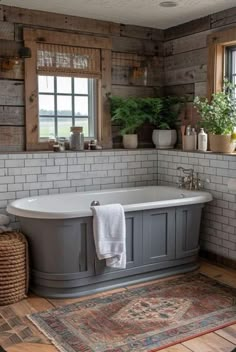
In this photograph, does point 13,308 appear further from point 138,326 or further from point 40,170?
point 40,170

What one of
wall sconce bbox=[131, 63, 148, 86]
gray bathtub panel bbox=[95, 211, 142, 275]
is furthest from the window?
gray bathtub panel bbox=[95, 211, 142, 275]

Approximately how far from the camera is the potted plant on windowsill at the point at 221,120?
164 inches

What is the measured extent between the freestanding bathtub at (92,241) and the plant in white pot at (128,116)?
2.68 ft

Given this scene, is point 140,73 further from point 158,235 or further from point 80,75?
point 158,235

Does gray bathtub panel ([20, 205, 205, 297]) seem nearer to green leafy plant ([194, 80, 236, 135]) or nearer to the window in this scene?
green leafy plant ([194, 80, 236, 135])

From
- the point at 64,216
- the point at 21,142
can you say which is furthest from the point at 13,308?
the point at 21,142

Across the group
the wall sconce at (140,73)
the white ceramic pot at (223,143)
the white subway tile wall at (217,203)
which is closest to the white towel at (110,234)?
the white subway tile wall at (217,203)

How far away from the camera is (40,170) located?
14.1ft

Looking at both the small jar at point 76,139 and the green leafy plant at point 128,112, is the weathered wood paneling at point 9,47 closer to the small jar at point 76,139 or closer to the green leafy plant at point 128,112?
the small jar at point 76,139

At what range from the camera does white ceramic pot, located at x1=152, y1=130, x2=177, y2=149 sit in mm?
4996

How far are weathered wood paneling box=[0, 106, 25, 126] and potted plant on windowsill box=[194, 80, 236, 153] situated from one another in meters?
1.81

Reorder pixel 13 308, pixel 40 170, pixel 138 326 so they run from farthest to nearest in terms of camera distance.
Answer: pixel 40 170 < pixel 13 308 < pixel 138 326

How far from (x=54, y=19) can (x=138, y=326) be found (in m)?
3.13

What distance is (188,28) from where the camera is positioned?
482 centimetres
